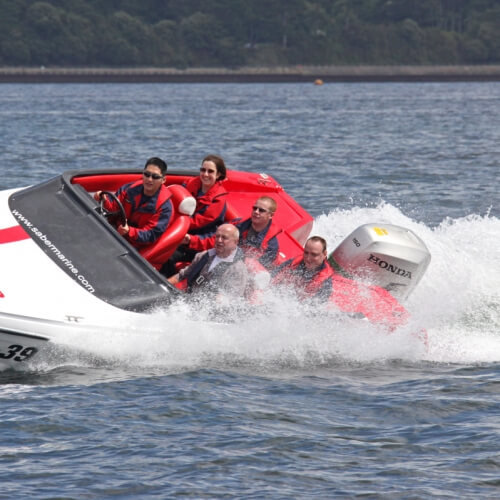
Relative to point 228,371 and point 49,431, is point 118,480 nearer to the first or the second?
point 49,431

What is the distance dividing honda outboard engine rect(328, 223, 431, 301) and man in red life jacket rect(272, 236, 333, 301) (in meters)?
0.62

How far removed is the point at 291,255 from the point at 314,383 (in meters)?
1.67

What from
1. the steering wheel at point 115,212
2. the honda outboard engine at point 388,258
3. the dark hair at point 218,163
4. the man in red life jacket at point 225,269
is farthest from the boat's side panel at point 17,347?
the honda outboard engine at point 388,258

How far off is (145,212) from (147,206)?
63 mm

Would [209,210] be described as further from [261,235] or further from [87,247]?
[87,247]

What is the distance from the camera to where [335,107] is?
59531 millimetres

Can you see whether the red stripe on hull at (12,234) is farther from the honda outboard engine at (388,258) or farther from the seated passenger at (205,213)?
the honda outboard engine at (388,258)

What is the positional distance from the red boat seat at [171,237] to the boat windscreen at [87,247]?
1.31 ft

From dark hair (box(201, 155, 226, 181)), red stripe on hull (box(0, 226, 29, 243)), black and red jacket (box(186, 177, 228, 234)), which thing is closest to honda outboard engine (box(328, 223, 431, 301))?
black and red jacket (box(186, 177, 228, 234))

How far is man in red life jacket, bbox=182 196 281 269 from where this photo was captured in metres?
8.81

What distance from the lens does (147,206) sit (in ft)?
29.6

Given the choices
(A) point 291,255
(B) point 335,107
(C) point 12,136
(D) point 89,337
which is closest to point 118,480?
(D) point 89,337
